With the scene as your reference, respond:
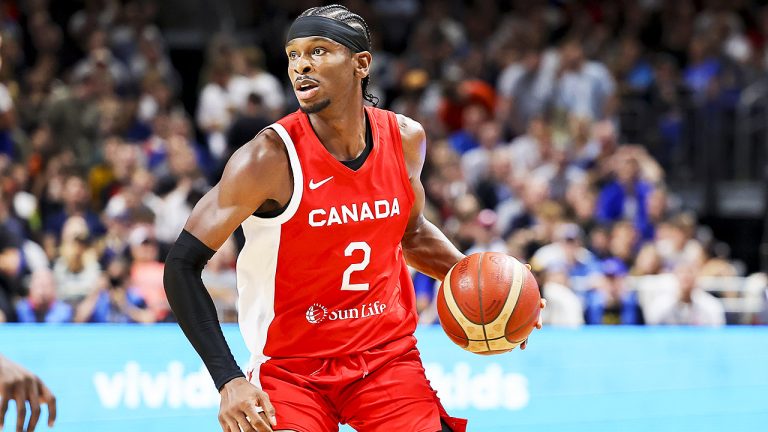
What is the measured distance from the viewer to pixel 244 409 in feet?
12.3


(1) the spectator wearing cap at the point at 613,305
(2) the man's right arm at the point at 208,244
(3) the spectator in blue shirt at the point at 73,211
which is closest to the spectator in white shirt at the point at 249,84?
(3) the spectator in blue shirt at the point at 73,211

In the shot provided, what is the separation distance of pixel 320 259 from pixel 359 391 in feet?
1.52

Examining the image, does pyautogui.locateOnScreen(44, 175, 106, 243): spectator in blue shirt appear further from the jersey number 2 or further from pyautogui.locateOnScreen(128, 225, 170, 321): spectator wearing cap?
the jersey number 2

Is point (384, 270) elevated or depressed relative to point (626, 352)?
elevated

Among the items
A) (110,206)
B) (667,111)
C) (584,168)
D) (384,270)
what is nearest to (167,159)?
(110,206)

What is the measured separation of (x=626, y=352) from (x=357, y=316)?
8.48ft

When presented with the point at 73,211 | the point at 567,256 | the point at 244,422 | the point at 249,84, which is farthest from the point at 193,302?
the point at 249,84

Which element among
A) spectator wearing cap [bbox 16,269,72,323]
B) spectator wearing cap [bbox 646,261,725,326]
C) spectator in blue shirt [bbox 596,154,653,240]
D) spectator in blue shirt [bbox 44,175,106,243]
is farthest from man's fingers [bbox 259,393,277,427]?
spectator in blue shirt [bbox 596,154,653,240]

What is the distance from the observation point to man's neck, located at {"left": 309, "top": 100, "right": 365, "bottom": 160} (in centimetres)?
420

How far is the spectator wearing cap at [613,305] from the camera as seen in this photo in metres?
Result: 8.64

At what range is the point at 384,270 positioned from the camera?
13.9 ft

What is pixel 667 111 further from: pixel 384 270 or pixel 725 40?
pixel 384 270

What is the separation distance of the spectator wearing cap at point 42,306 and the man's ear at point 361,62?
4.44m

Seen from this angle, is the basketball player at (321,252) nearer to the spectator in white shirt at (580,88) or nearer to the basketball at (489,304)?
the basketball at (489,304)
